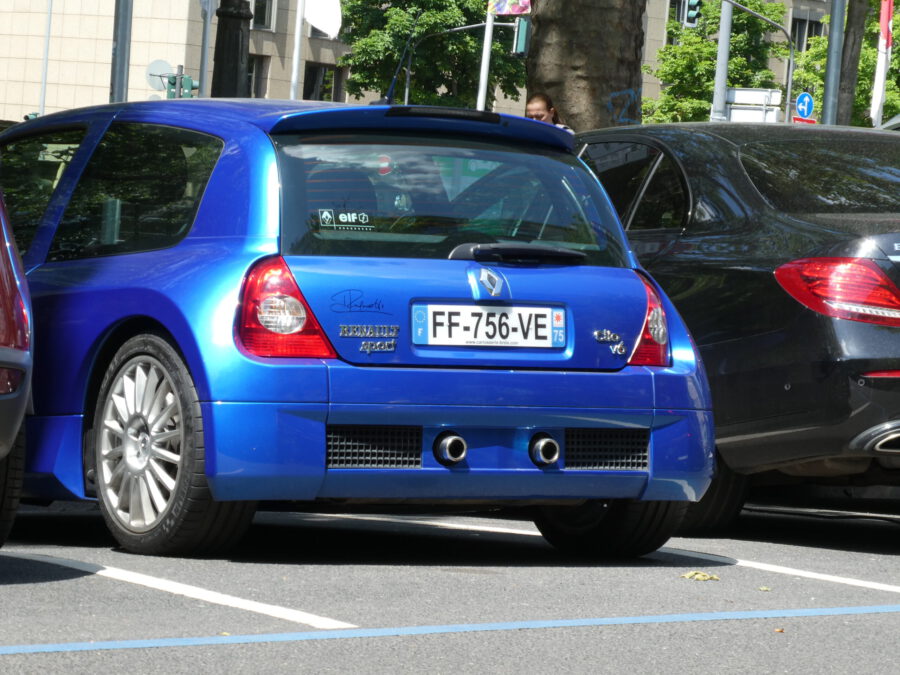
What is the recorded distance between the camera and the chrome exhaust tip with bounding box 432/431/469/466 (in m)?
6.20

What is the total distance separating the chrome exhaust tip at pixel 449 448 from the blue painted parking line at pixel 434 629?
38.8 inches

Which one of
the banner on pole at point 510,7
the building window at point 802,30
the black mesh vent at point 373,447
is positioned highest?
the building window at point 802,30

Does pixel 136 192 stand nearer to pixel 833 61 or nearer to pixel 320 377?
pixel 320 377

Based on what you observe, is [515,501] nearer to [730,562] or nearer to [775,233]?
[730,562]

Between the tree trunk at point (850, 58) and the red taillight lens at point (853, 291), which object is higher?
the tree trunk at point (850, 58)

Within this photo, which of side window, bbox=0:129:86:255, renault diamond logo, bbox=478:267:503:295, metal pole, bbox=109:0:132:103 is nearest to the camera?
renault diamond logo, bbox=478:267:503:295

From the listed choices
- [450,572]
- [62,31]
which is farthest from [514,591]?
[62,31]

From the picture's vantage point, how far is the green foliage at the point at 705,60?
61.8m

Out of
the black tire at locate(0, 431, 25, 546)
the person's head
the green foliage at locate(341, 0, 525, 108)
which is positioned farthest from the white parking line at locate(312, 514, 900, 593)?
the green foliage at locate(341, 0, 525, 108)

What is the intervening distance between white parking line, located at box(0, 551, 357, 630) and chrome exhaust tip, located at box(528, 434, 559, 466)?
126 cm

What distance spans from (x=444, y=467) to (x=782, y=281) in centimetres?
184

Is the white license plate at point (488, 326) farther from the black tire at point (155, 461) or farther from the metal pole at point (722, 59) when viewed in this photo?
the metal pole at point (722, 59)

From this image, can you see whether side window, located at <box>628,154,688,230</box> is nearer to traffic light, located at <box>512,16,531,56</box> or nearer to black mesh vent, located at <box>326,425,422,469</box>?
black mesh vent, located at <box>326,425,422,469</box>

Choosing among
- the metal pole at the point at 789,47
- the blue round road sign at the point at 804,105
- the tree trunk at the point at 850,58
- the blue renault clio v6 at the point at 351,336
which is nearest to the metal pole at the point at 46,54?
the metal pole at the point at 789,47
